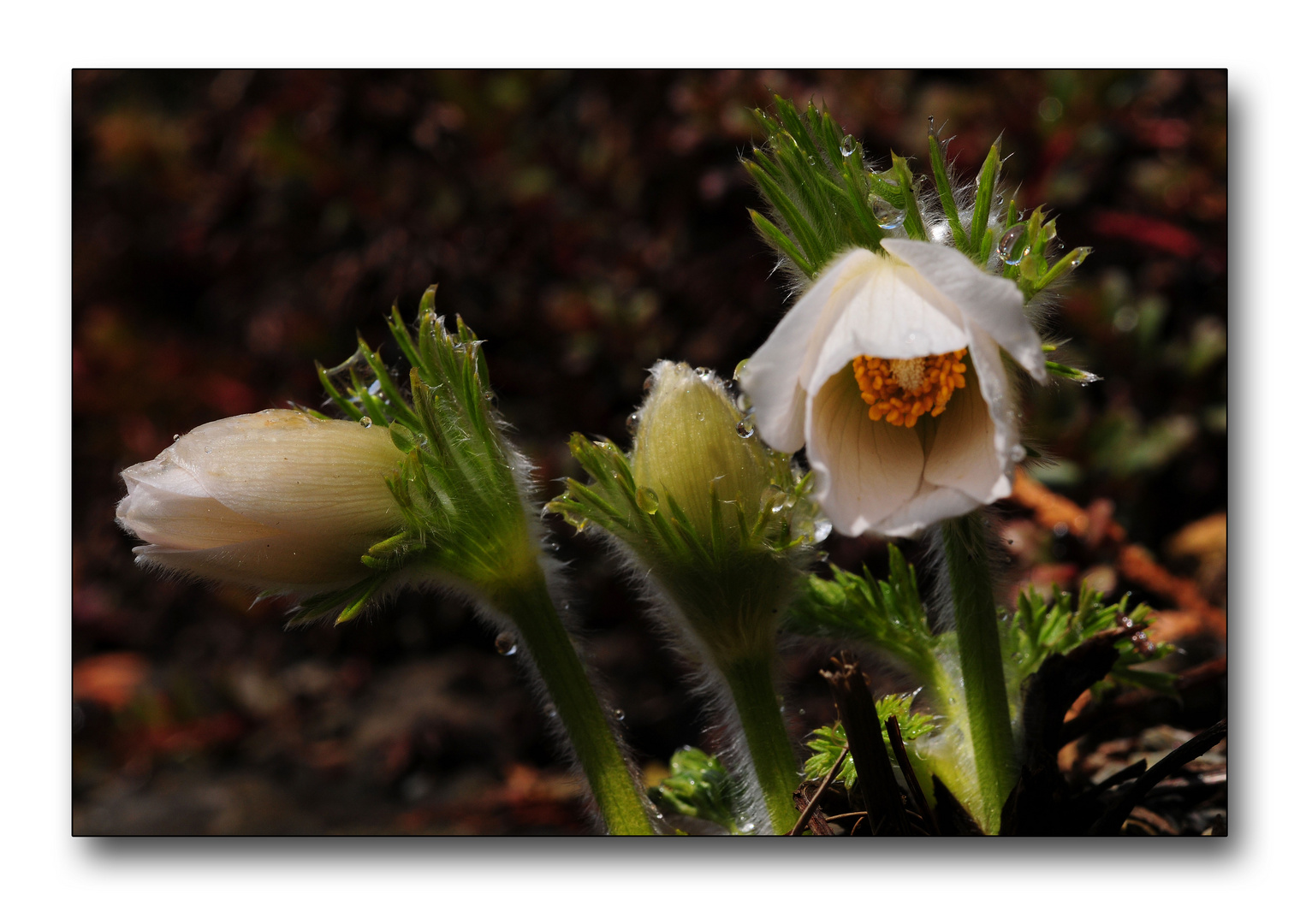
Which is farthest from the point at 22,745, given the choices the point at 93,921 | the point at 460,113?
the point at 460,113

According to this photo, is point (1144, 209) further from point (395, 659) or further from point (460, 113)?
point (395, 659)

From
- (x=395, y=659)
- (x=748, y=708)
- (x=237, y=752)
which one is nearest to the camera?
(x=748, y=708)

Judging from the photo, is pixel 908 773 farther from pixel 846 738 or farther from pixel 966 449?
pixel 966 449

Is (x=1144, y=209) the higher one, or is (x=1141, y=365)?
(x=1144, y=209)

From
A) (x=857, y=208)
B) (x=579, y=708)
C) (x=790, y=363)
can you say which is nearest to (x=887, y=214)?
(x=857, y=208)

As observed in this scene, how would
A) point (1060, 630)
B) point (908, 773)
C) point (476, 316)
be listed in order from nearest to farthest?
point (908, 773), point (1060, 630), point (476, 316)

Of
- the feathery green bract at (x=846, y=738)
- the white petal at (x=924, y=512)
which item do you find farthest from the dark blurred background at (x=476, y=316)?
the white petal at (x=924, y=512)
